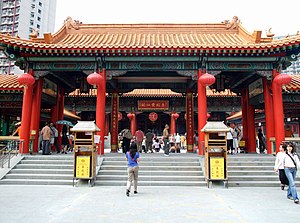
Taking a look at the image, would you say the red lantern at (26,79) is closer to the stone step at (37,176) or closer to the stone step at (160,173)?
the stone step at (37,176)

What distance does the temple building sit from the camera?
31.0ft

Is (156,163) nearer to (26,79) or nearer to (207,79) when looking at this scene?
(207,79)

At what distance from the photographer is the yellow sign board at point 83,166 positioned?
746cm

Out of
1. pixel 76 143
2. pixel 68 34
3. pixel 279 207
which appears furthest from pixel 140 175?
pixel 68 34

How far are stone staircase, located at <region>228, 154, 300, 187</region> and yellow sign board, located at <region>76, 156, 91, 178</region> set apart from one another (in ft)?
15.2

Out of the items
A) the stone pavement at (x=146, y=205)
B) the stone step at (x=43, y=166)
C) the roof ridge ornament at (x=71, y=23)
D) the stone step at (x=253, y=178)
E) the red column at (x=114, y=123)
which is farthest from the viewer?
the roof ridge ornament at (x=71, y=23)

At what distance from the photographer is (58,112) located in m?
13.3

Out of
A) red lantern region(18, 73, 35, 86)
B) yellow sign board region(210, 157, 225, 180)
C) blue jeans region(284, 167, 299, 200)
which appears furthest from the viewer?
red lantern region(18, 73, 35, 86)

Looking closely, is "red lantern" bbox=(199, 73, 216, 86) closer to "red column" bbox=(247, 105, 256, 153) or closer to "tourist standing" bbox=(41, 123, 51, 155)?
"red column" bbox=(247, 105, 256, 153)

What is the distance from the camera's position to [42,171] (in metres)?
8.38

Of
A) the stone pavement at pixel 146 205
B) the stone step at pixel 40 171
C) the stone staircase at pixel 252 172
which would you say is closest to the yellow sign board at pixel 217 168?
the stone pavement at pixel 146 205

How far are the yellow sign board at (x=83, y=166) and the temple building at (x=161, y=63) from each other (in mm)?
2116

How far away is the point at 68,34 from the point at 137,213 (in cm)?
1200

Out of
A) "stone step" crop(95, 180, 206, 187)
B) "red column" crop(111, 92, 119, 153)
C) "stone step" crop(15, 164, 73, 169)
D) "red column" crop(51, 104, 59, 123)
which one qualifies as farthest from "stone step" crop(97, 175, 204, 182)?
"red column" crop(51, 104, 59, 123)
